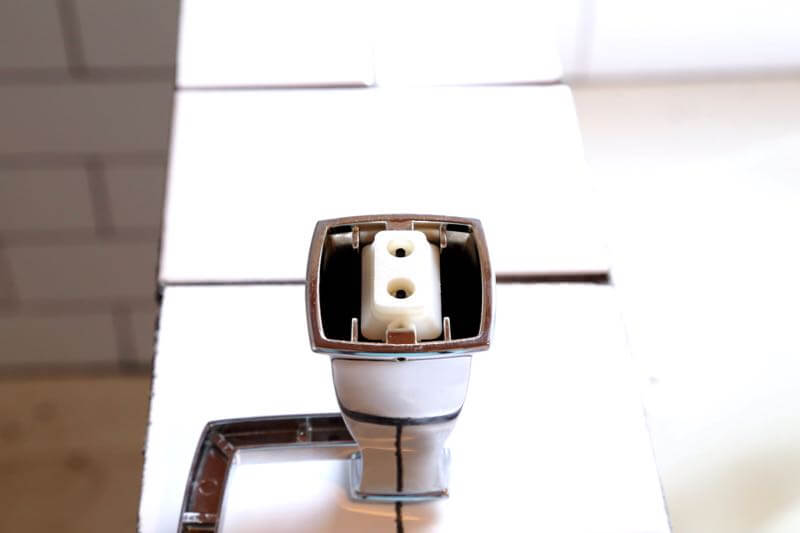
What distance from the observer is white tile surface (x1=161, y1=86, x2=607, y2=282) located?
0.60 m

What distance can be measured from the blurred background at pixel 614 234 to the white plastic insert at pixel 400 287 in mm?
223

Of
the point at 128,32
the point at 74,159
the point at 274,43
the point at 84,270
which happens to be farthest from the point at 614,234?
the point at 84,270

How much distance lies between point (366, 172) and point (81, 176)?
71 cm

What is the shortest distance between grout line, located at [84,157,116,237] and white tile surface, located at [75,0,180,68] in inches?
5.5

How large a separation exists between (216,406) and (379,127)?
256 millimetres

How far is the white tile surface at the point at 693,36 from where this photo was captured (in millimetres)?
888

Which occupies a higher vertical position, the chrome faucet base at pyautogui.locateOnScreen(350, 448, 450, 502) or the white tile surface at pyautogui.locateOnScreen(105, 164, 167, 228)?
the white tile surface at pyautogui.locateOnScreen(105, 164, 167, 228)

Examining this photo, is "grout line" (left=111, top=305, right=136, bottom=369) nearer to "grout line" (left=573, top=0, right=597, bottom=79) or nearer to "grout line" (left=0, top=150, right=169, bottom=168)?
"grout line" (left=0, top=150, right=169, bottom=168)

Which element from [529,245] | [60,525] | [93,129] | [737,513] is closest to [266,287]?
[529,245]

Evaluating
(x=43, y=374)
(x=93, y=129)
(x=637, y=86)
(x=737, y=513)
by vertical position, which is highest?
(x=93, y=129)

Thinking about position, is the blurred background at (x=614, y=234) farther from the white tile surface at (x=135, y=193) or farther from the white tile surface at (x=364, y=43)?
the white tile surface at (x=364, y=43)


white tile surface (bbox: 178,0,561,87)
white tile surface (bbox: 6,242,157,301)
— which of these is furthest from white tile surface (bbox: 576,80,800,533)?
white tile surface (bbox: 6,242,157,301)

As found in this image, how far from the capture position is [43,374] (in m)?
1.53

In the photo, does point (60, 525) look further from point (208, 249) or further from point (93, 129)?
point (208, 249)
